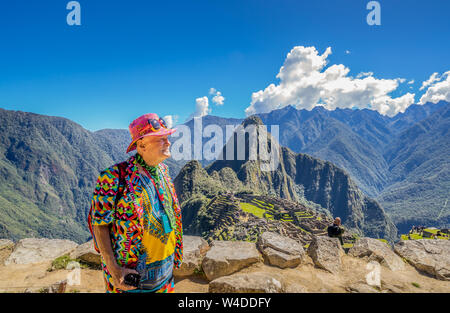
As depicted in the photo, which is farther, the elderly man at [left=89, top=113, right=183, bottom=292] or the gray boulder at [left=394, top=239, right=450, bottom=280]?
the gray boulder at [left=394, top=239, right=450, bottom=280]

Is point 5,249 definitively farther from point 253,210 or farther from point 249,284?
point 253,210

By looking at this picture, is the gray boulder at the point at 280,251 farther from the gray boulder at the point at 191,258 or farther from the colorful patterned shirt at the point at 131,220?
the colorful patterned shirt at the point at 131,220

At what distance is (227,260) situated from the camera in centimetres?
532

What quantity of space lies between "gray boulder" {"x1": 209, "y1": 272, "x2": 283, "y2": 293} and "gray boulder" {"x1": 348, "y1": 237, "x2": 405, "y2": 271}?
11.3ft

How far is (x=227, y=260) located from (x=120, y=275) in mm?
3411

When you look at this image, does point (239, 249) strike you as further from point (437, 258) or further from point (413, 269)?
point (437, 258)

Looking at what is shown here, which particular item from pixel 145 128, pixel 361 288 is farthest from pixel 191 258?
pixel 145 128

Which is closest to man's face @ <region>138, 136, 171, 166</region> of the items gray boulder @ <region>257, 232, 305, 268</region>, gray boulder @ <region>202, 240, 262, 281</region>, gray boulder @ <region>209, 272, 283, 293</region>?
gray boulder @ <region>209, 272, 283, 293</region>

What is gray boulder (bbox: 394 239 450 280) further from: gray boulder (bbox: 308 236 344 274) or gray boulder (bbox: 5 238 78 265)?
gray boulder (bbox: 5 238 78 265)

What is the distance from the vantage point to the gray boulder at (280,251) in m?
5.41

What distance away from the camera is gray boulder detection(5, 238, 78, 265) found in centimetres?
581

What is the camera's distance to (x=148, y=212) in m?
2.55

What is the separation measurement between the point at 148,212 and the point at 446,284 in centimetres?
659
